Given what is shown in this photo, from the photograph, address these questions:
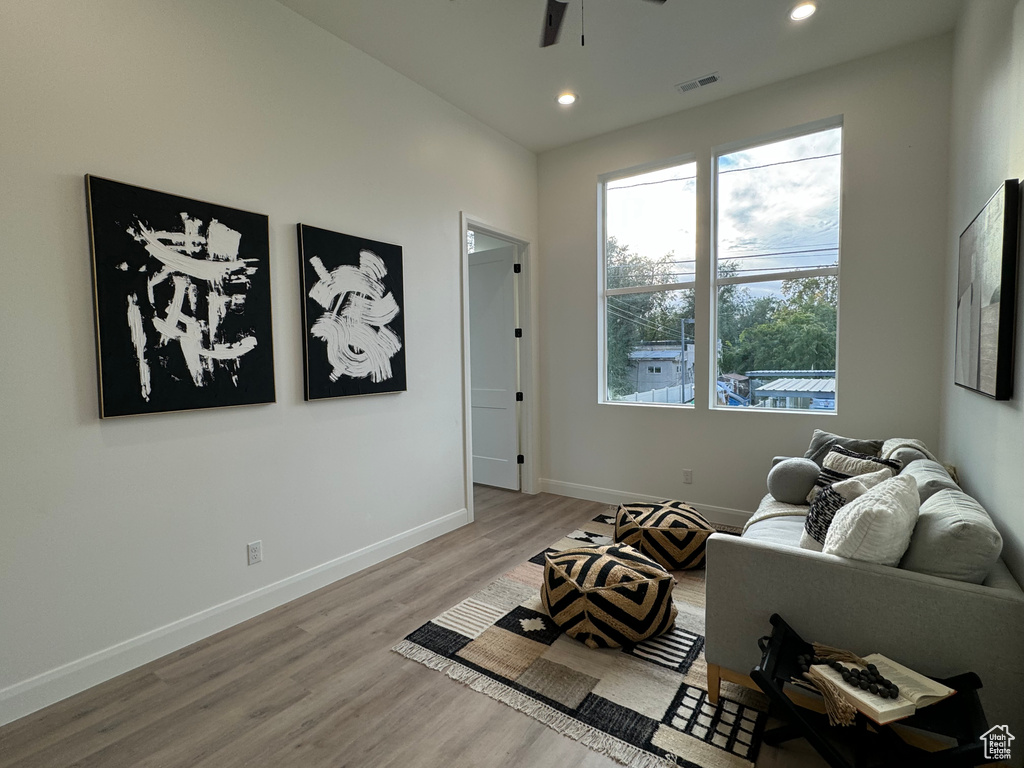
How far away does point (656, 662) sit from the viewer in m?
2.24

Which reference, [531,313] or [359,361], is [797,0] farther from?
[359,361]

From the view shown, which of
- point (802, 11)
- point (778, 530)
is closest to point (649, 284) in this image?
point (802, 11)

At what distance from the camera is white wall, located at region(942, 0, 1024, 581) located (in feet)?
5.42

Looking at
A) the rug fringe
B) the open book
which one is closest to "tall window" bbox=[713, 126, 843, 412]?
the open book

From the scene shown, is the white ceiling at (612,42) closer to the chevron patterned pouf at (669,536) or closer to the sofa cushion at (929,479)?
the sofa cushion at (929,479)

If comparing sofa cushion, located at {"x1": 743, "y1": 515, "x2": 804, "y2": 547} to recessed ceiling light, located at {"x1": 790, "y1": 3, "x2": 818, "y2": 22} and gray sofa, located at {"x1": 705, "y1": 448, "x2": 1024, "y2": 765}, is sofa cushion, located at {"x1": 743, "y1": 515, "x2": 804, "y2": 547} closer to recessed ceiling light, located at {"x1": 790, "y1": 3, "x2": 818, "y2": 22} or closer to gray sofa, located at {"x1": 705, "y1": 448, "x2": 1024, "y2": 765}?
gray sofa, located at {"x1": 705, "y1": 448, "x2": 1024, "y2": 765}

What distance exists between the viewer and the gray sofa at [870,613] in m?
1.43

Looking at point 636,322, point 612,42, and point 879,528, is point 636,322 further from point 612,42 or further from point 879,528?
point 879,528

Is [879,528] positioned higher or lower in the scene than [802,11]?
lower

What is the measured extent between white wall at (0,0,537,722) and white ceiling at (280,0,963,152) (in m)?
0.32

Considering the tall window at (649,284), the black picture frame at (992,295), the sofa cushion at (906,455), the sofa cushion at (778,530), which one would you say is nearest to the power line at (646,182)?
the tall window at (649,284)

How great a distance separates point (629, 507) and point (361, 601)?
1801 mm

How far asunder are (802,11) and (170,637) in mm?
4523

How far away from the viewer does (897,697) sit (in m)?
1.37
